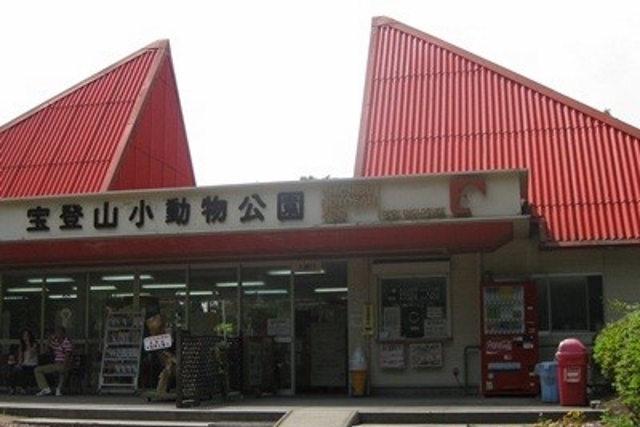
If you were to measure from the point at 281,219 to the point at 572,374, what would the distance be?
556cm

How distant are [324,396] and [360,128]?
6.40 meters

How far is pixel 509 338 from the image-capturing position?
1591 cm

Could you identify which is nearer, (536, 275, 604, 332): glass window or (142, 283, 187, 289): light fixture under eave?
(536, 275, 604, 332): glass window

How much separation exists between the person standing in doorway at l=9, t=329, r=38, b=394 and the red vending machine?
958 centimetres

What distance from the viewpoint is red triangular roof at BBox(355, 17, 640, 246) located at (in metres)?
16.7

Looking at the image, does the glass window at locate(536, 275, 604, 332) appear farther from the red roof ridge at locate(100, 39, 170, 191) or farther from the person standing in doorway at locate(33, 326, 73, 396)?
the red roof ridge at locate(100, 39, 170, 191)

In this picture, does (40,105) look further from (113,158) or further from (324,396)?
(324,396)

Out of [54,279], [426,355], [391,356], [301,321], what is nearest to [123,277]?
[54,279]

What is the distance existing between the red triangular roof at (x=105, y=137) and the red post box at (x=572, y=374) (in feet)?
38.2

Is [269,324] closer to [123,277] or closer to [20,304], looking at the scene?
[123,277]

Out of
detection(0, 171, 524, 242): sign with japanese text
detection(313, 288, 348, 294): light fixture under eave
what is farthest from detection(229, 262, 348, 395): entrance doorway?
detection(0, 171, 524, 242): sign with japanese text

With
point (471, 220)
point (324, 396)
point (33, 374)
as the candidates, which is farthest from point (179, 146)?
point (471, 220)

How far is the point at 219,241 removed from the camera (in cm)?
1608

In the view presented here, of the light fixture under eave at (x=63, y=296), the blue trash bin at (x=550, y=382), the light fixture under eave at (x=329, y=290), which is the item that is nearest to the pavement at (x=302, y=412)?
the blue trash bin at (x=550, y=382)
